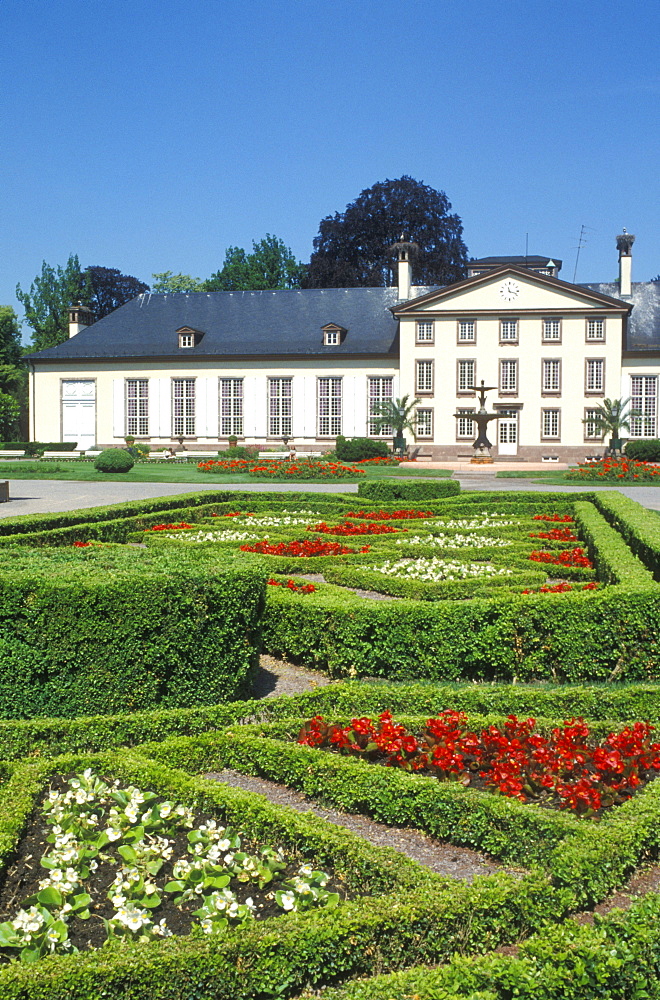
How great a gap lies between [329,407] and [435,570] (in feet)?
120

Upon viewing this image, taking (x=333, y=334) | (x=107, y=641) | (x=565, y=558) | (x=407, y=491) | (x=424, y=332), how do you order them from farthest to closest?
(x=333, y=334)
(x=424, y=332)
(x=407, y=491)
(x=565, y=558)
(x=107, y=641)

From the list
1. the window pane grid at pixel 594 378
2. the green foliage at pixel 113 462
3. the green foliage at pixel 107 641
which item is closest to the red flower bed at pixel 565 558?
the green foliage at pixel 107 641

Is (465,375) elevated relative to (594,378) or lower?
elevated

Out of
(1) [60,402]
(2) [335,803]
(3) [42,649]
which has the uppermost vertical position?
(1) [60,402]

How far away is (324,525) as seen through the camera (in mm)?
14336

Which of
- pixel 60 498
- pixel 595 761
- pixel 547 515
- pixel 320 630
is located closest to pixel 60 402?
pixel 60 498

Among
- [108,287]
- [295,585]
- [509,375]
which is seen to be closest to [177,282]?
[108,287]

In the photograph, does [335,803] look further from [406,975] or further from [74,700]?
[74,700]

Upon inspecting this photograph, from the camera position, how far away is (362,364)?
46375 millimetres

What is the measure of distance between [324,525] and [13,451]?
33338 millimetres

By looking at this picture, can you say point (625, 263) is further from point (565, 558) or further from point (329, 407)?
point (565, 558)

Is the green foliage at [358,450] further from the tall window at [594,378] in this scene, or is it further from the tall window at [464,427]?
the tall window at [594,378]

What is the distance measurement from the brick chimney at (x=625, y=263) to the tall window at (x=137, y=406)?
24254mm

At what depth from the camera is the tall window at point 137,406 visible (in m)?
48.4
